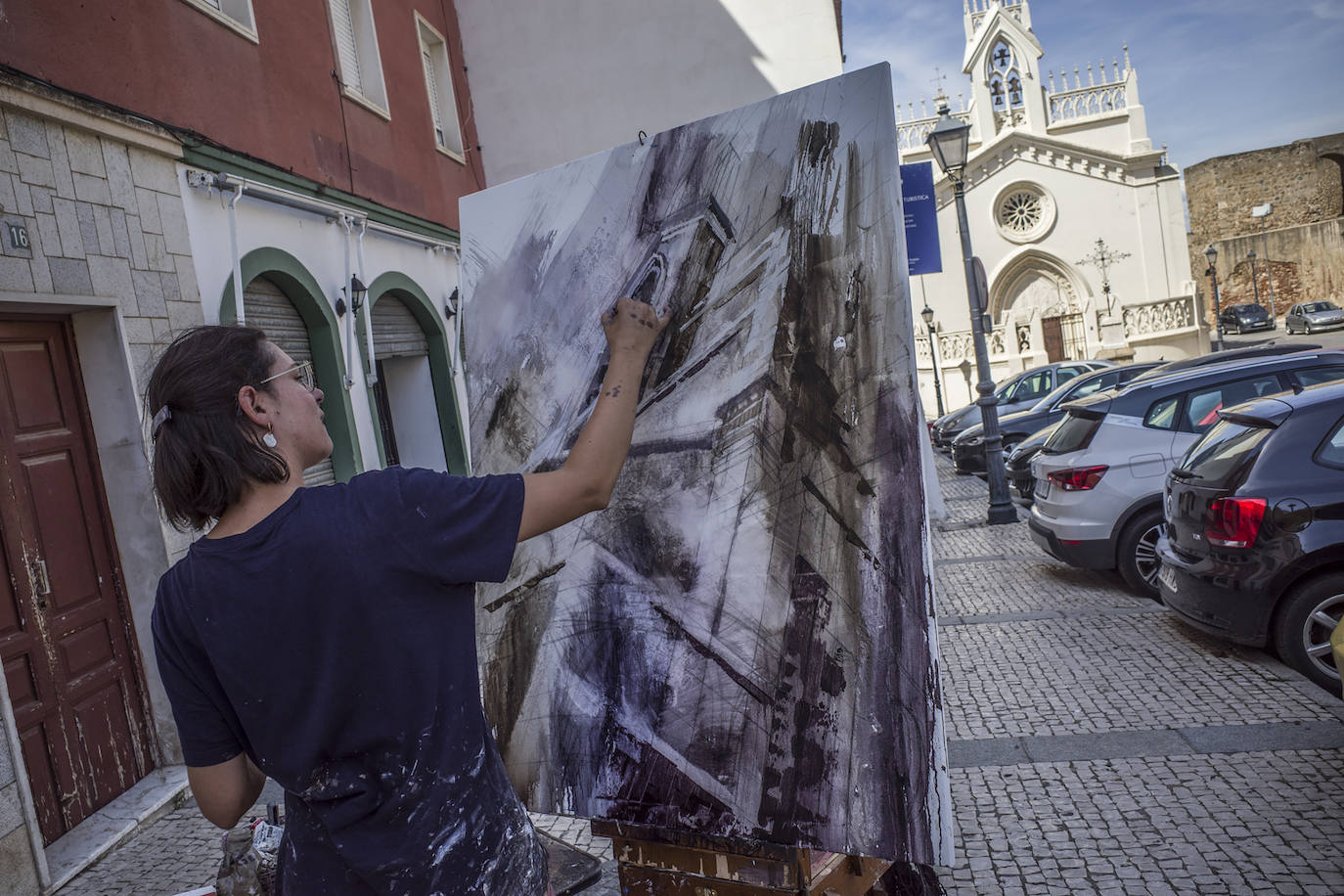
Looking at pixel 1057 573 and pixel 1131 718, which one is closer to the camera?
pixel 1131 718

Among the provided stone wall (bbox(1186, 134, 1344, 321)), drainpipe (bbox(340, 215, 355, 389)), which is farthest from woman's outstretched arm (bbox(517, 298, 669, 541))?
stone wall (bbox(1186, 134, 1344, 321))

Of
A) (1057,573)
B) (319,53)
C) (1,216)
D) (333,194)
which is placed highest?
(319,53)

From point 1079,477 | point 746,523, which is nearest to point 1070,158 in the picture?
point 1079,477

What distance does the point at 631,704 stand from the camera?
2434 millimetres

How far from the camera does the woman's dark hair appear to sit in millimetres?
1637

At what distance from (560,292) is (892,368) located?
3.41 ft

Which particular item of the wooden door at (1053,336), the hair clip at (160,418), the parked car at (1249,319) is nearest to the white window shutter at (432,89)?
the hair clip at (160,418)

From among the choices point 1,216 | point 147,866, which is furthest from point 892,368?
point 1,216

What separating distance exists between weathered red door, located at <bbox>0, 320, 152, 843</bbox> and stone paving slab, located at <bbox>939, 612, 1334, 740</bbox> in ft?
15.2

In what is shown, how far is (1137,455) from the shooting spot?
7223mm

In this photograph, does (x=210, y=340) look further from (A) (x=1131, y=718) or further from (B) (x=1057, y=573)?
(B) (x=1057, y=573)

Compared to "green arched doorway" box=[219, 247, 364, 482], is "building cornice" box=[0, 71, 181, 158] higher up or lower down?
higher up

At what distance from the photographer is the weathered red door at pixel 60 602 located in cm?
466

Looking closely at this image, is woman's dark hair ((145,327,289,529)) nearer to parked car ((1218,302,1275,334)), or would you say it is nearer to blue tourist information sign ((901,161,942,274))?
blue tourist information sign ((901,161,942,274))
